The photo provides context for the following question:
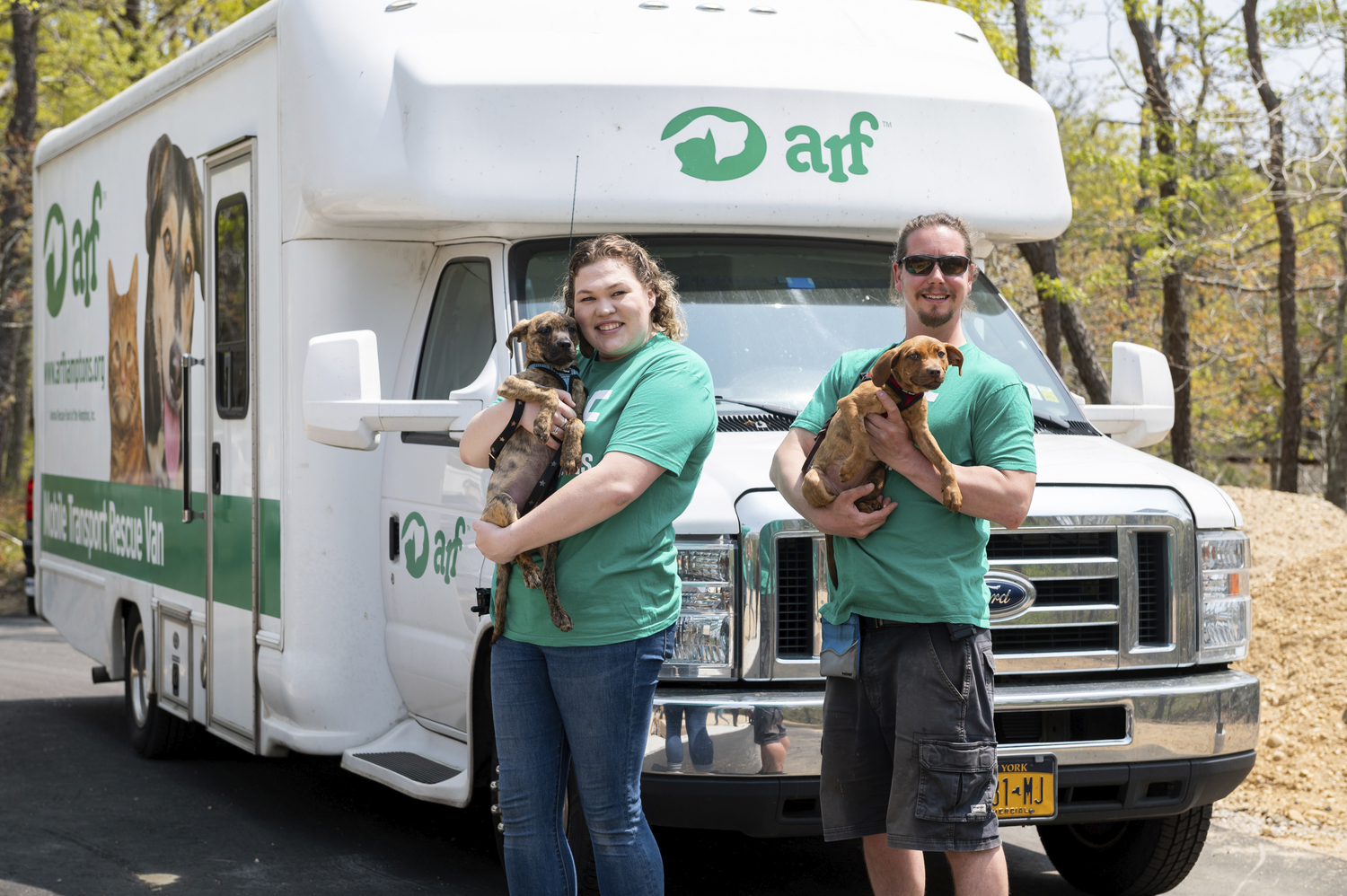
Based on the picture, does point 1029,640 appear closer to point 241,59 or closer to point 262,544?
point 262,544

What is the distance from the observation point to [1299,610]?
862cm

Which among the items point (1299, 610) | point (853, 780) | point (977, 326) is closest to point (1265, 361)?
point (1299, 610)

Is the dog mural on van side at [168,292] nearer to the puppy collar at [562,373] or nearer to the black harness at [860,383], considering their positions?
the puppy collar at [562,373]

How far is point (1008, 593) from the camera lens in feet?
14.4

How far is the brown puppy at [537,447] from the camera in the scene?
11.3ft

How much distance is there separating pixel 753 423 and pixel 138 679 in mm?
4136

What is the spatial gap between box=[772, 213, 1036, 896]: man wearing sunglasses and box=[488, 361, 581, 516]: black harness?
591 mm

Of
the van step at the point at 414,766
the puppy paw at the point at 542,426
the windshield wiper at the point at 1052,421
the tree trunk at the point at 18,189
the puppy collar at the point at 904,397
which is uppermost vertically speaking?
the tree trunk at the point at 18,189

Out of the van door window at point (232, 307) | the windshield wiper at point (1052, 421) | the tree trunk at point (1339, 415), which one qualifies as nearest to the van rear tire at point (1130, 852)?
the windshield wiper at point (1052, 421)

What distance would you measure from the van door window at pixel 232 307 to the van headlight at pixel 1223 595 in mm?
3625

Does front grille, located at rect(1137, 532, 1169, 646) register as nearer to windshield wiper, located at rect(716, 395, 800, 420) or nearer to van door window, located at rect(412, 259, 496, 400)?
windshield wiper, located at rect(716, 395, 800, 420)

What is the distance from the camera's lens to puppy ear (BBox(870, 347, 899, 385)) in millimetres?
3418

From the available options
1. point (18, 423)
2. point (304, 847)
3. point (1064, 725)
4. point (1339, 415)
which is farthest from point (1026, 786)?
point (18, 423)

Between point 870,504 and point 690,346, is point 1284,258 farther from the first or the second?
point 870,504
